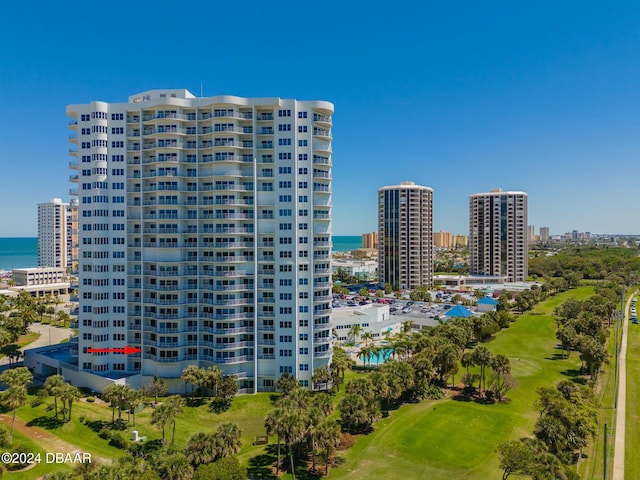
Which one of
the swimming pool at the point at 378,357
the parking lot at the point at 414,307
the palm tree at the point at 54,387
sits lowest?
the swimming pool at the point at 378,357

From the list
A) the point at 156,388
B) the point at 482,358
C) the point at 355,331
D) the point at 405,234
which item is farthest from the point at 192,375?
the point at 405,234

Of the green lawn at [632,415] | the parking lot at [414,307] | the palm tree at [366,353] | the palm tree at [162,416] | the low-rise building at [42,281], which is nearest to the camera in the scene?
the green lawn at [632,415]

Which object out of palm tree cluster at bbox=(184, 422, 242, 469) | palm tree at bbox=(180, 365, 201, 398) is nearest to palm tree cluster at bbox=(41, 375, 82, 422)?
palm tree at bbox=(180, 365, 201, 398)

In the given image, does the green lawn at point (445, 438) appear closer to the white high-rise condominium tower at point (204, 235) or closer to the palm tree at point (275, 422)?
the palm tree at point (275, 422)

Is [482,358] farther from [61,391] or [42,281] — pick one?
[42,281]

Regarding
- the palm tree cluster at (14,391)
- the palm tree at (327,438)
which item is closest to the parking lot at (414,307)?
the palm tree at (327,438)

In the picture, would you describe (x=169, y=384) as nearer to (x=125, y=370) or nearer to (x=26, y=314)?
(x=125, y=370)

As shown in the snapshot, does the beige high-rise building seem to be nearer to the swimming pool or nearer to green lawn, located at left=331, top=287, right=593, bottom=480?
the swimming pool

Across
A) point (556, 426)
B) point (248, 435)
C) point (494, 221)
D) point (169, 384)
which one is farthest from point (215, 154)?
point (494, 221)
